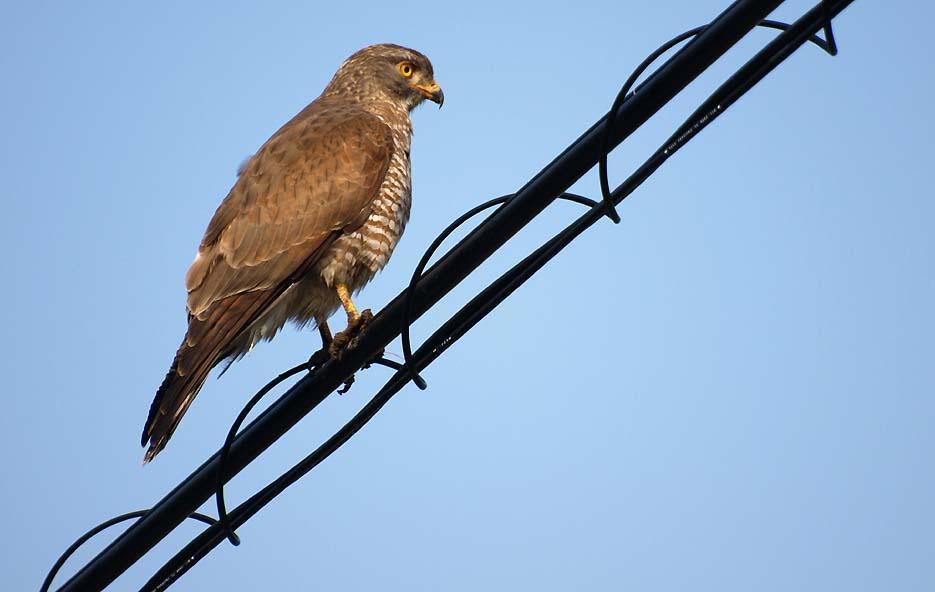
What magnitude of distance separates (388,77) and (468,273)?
154 inches

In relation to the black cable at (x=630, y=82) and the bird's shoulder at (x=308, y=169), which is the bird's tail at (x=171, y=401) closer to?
the bird's shoulder at (x=308, y=169)

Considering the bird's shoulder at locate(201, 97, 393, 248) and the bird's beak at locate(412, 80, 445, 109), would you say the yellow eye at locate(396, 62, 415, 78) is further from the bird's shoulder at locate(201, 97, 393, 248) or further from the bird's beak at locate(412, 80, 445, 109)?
the bird's shoulder at locate(201, 97, 393, 248)

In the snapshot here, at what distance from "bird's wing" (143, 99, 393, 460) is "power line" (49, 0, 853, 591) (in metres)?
0.88

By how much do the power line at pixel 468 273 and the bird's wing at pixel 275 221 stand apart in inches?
34.7

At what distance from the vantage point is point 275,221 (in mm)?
5402

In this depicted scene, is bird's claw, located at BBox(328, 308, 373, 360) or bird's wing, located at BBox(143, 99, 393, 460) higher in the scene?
bird's wing, located at BBox(143, 99, 393, 460)

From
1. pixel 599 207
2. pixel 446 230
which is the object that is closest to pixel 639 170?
pixel 599 207

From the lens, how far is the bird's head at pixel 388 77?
6.79 meters

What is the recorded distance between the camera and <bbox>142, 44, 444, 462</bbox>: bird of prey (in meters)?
4.89

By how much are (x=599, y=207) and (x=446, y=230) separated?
1.87 ft

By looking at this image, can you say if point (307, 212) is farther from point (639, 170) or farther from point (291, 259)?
point (639, 170)

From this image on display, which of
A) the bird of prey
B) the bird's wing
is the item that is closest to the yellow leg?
the bird of prey

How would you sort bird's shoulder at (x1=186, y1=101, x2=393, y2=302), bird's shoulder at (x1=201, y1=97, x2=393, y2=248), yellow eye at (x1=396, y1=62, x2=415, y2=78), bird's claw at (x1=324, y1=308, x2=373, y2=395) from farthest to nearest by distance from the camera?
yellow eye at (x1=396, y1=62, x2=415, y2=78) → bird's shoulder at (x1=201, y1=97, x2=393, y2=248) → bird's shoulder at (x1=186, y1=101, x2=393, y2=302) → bird's claw at (x1=324, y1=308, x2=373, y2=395)

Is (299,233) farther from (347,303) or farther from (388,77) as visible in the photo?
(388,77)
